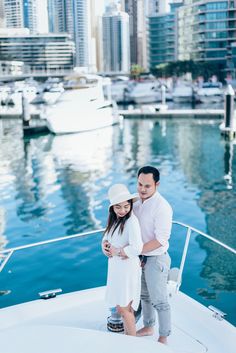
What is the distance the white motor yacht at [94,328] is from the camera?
7.14 ft

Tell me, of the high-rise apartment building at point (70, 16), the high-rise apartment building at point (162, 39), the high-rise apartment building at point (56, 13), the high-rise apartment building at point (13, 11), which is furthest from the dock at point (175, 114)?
the high-rise apartment building at point (162, 39)

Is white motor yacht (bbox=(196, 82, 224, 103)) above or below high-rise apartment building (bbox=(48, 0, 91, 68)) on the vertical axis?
below

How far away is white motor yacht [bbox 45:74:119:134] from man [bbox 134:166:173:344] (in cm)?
1875

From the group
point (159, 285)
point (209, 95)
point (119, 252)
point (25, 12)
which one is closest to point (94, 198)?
point (25, 12)

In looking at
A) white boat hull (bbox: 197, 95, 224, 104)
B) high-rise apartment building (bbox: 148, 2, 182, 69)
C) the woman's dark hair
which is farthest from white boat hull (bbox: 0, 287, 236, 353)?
high-rise apartment building (bbox: 148, 2, 182, 69)

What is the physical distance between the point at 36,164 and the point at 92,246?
324 inches

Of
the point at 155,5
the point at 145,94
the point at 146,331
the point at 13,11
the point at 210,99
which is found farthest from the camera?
the point at 145,94

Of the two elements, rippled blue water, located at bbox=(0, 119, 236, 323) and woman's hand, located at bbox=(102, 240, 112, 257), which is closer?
woman's hand, located at bbox=(102, 240, 112, 257)

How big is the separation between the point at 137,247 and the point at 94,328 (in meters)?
0.72

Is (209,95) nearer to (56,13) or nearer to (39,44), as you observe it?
(39,44)

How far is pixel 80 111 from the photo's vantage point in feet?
77.0

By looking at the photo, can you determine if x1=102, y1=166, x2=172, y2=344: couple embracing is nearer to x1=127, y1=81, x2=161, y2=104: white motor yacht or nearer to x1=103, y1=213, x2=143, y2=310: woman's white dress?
x1=103, y1=213, x2=143, y2=310: woman's white dress

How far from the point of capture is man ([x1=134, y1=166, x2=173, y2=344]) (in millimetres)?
2879

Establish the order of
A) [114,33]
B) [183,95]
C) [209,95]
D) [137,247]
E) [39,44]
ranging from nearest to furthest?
1. [137,247]
2. [114,33]
3. [39,44]
4. [209,95]
5. [183,95]
